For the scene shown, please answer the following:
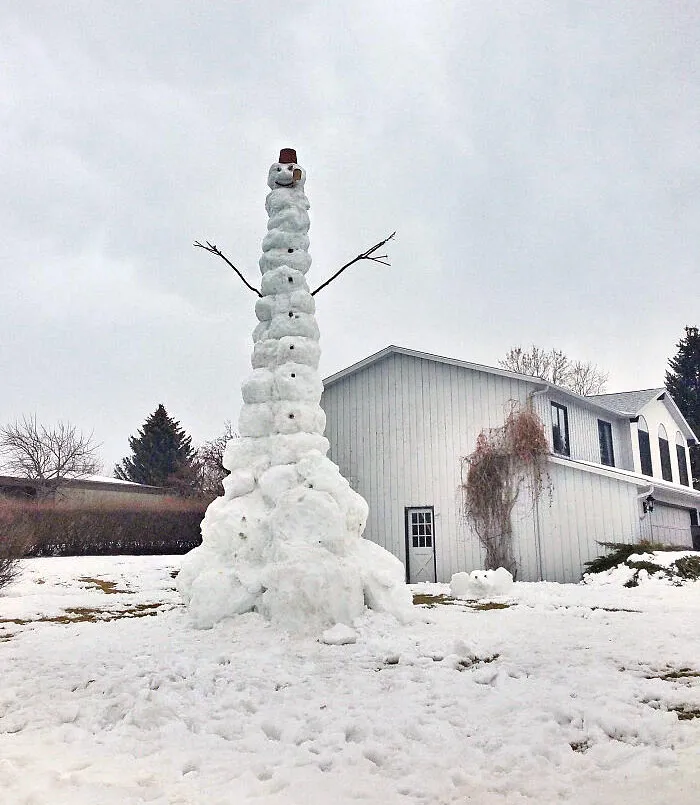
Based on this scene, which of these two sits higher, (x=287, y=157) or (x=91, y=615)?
(x=287, y=157)

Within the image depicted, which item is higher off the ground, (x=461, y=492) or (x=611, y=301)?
(x=611, y=301)

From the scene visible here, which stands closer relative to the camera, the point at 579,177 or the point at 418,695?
the point at 418,695

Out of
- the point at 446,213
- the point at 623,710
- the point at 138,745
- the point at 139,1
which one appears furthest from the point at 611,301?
the point at 138,745

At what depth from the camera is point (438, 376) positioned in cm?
1742

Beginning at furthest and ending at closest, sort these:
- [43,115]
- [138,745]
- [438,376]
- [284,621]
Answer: [438,376] < [43,115] < [284,621] < [138,745]

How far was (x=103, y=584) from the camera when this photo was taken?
13.7m

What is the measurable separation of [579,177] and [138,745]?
13.9 meters

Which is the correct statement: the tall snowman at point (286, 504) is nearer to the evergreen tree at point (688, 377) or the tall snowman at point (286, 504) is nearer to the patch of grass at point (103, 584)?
the patch of grass at point (103, 584)

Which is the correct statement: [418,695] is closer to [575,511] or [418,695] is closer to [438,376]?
[575,511]

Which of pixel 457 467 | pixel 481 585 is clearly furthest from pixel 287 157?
pixel 457 467

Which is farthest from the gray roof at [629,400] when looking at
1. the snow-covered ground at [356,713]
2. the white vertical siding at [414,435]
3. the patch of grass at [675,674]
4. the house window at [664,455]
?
the patch of grass at [675,674]

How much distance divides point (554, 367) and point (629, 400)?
444 inches

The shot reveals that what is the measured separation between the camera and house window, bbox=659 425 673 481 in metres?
22.6

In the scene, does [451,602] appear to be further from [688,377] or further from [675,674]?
[688,377]
